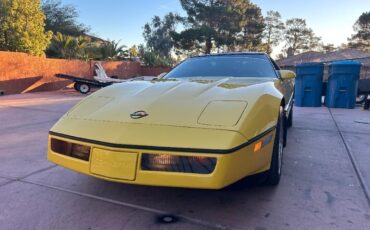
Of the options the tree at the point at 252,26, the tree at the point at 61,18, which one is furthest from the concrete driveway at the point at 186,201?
the tree at the point at 252,26

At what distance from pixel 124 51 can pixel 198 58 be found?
1793cm

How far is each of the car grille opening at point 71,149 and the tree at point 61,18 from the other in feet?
85.6

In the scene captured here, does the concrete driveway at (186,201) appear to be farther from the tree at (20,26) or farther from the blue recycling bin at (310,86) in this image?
the tree at (20,26)

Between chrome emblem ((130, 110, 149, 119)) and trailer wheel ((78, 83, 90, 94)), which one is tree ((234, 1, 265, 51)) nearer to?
trailer wheel ((78, 83, 90, 94))

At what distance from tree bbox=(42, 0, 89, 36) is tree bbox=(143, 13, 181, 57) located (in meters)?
15.6

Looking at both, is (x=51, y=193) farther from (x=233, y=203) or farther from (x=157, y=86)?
(x=233, y=203)

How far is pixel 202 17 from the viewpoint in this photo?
31828mm

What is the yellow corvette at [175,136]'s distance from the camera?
6.41 feet

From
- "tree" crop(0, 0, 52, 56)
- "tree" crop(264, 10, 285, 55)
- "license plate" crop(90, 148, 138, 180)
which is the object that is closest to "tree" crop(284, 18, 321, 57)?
"tree" crop(264, 10, 285, 55)

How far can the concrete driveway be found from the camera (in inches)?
86.4

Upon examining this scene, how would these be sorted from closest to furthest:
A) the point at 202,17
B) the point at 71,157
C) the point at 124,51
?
1. the point at 71,157
2. the point at 124,51
3. the point at 202,17

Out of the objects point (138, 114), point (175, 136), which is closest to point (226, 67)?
point (138, 114)

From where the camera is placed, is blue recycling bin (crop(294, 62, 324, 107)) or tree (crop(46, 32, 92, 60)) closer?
blue recycling bin (crop(294, 62, 324, 107))

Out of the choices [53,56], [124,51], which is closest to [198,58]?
[53,56]
